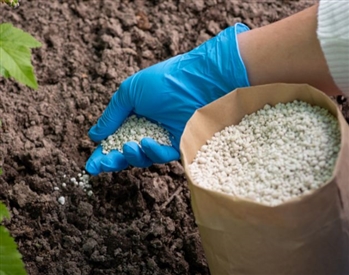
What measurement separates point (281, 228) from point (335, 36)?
477 mm

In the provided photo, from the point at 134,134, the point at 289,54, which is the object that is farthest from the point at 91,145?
the point at 289,54

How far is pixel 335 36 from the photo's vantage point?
1.23 metres

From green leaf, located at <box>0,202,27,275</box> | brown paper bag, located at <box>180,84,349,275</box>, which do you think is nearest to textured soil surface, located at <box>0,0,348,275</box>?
brown paper bag, located at <box>180,84,349,275</box>

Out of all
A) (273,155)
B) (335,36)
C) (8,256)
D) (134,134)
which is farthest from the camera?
(134,134)

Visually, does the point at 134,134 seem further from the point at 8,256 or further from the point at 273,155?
the point at 8,256

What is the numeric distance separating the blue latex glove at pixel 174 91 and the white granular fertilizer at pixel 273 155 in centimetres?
21

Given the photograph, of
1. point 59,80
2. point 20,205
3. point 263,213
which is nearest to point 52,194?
point 20,205

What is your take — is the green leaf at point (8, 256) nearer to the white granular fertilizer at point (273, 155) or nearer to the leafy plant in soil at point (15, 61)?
the leafy plant in soil at point (15, 61)

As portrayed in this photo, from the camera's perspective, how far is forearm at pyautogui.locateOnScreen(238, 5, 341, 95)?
Answer: 4.34ft

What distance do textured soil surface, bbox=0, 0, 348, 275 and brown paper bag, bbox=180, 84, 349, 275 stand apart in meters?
0.37

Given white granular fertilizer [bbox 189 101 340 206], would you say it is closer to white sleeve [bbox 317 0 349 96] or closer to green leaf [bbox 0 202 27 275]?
white sleeve [bbox 317 0 349 96]

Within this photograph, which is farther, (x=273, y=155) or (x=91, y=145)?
(x=91, y=145)

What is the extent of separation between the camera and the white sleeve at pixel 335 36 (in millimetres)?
1215

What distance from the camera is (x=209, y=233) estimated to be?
109 cm
